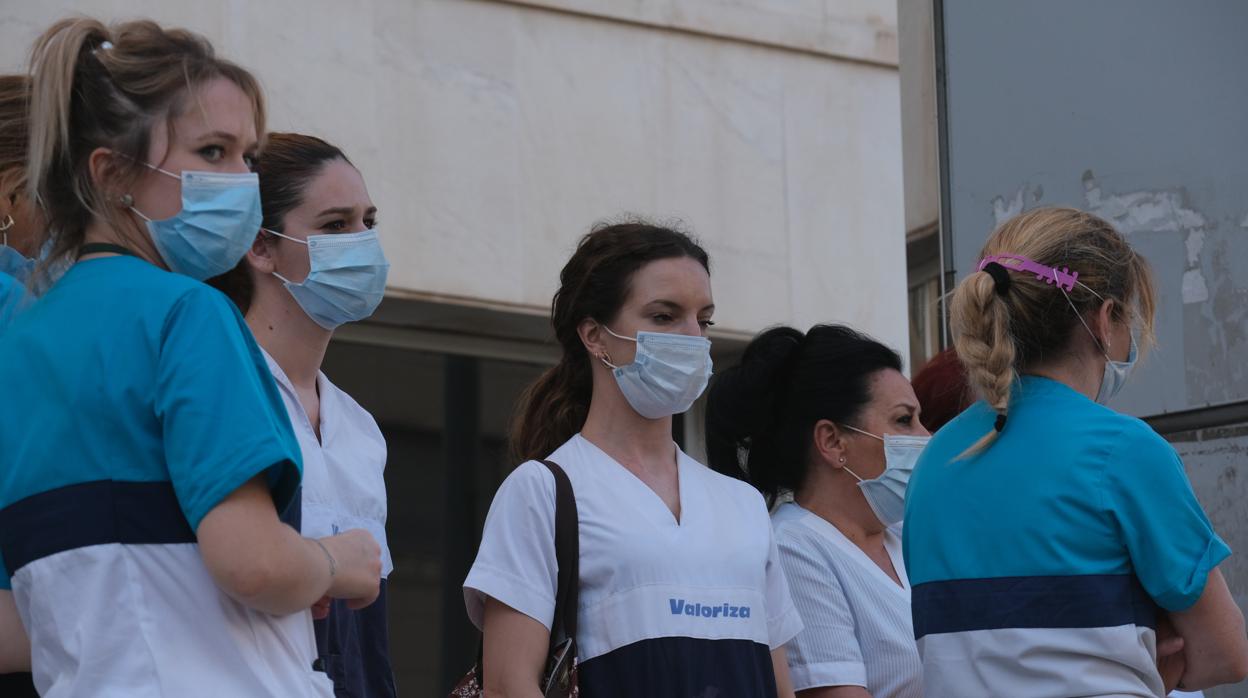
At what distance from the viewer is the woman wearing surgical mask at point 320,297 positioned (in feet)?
12.7

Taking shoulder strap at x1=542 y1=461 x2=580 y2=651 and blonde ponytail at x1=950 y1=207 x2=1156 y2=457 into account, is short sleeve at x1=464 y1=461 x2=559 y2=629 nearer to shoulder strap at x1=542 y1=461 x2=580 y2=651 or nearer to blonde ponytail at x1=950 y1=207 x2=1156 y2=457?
shoulder strap at x1=542 y1=461 x2=580 y2=651

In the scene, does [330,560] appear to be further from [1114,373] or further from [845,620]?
[845,620]

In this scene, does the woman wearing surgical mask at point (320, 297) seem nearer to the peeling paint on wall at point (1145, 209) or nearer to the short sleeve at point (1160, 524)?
the short sleeve at point (1160, 524)

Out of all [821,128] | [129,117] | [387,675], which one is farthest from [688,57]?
[129,117]

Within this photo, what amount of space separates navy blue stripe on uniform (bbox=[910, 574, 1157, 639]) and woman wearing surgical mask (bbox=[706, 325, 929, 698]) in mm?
984

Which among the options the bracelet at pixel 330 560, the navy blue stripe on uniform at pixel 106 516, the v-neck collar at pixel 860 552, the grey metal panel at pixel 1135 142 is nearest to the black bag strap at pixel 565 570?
the v-neck collar at pixel 860 552

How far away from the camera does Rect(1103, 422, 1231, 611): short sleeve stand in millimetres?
3129

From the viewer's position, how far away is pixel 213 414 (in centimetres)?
241

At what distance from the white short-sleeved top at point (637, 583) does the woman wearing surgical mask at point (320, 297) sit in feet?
0.91

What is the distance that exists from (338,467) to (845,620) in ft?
4.47

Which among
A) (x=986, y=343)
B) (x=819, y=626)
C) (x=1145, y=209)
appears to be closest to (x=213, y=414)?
(x=986, y=343)

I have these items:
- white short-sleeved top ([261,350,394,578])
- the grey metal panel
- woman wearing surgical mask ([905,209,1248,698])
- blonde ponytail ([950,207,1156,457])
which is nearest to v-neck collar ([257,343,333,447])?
white short-sleeved top ([261,350,394,578])

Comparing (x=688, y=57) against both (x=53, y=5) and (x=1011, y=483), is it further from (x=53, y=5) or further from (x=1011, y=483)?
(x=1011, y=483)

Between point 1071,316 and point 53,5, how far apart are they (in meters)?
4.35
